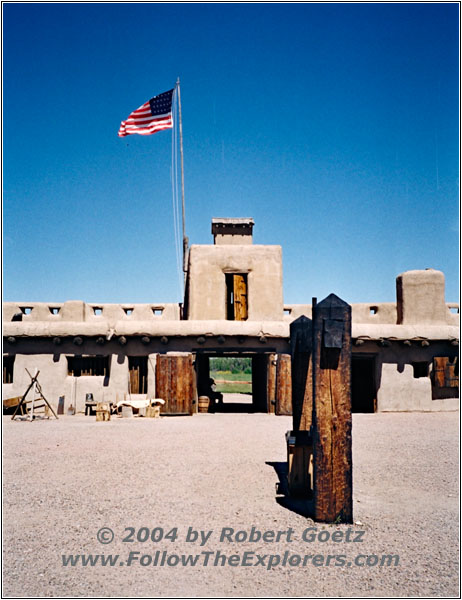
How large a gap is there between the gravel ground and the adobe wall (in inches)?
344

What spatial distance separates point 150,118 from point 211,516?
57.6 ft

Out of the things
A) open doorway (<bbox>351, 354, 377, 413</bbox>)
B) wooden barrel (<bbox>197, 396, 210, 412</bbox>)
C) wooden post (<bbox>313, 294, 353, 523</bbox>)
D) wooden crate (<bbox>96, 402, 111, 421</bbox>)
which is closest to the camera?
wooden post (<bbox>313, 294, 353, 523</bbox>)

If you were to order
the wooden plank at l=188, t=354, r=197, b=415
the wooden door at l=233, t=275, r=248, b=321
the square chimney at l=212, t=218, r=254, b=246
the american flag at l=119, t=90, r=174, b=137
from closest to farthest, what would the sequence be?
the wooden plank at l=188, t=354, r=197, b=415 → the american flag at l=119, t=90, r=174, b=137 → the wooden door at l=233, t=275, r=248, b=321 → the square chimney at l=212, t=218, r=254, b=246

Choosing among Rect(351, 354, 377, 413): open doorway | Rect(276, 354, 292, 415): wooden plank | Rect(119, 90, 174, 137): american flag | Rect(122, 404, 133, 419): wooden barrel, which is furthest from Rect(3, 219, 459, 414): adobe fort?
Rect(119, 90, 174, 137): american flag

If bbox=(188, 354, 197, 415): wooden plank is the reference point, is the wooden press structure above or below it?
above

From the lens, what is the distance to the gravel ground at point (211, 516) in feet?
13.0

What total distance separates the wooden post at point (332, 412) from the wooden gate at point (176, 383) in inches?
447

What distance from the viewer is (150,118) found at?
1967 centimetres

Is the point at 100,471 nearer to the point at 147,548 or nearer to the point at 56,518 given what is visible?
the point at 56,518

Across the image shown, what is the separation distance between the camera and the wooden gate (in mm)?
16328

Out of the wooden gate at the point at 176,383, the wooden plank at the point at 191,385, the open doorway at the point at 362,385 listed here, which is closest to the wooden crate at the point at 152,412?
the wooden gate at the point at 176,383

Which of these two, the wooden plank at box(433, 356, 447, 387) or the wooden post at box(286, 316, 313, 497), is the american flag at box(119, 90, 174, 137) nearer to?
the wooden plank at box(433, 356, 447, 387)

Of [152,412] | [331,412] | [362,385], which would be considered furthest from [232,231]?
[331,412]

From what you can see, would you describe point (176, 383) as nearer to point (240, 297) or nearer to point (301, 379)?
point (240, 297)
